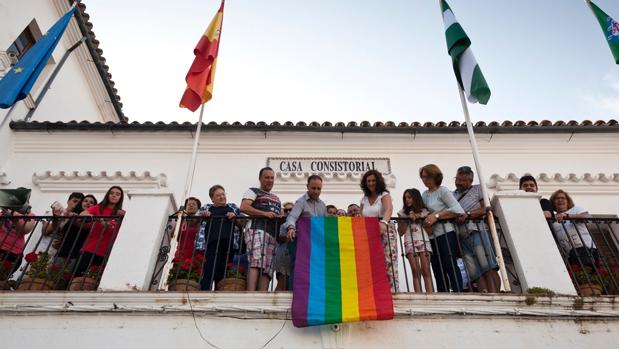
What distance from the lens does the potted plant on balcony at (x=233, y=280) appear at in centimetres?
506

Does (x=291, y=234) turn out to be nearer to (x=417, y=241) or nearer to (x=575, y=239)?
(x=417, y=241)

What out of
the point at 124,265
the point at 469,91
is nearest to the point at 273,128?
the point at 469,91

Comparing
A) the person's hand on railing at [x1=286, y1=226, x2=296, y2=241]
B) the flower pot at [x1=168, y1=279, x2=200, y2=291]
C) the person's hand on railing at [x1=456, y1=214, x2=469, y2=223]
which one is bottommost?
the flower pot at [x1=168, y1=279, x2=200, y2=291]

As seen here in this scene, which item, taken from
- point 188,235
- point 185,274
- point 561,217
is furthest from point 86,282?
point 561,217

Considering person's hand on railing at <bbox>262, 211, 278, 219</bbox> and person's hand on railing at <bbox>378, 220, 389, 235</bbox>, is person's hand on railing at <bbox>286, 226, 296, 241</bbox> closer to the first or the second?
person's hand on railing at <bbox>262, 211, 278, 219</bbox>

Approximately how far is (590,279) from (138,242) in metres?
4.64

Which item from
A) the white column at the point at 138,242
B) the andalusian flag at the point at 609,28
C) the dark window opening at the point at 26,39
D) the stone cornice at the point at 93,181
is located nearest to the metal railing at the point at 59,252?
the white column at the point at 138,242

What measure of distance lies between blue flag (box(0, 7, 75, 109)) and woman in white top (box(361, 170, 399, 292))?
5.19 m

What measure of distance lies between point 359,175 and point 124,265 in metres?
4.57

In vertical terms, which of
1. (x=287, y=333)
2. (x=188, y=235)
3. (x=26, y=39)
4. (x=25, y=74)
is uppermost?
(x=26, y=39)

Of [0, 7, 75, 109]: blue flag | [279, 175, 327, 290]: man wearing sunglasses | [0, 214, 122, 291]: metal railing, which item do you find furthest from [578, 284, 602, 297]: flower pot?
[0, 7, 75, 109]: blue flag

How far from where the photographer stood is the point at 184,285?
5.01 meters

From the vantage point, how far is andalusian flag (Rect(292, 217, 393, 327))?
4496 millimetres

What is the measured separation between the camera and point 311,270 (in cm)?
488
